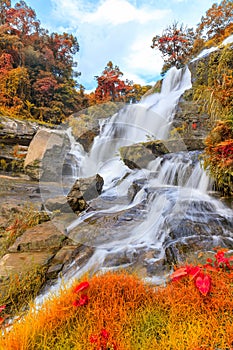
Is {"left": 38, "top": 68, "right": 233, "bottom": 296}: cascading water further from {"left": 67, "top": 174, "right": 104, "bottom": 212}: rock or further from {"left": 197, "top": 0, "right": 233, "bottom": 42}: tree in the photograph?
{"left": 197, "top": 0, "right": 233, "bottom": 42}: tree

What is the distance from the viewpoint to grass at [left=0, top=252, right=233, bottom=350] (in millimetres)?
1380

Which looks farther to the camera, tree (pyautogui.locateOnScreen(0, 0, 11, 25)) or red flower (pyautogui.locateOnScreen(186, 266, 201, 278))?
tree (pyautogui.locateOnScreen(0, 0, 11, 25))

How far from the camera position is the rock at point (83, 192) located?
5.15 meters

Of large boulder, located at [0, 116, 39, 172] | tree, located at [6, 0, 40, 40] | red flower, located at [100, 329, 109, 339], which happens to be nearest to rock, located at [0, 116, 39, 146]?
large boulder, located at [0, 116, 39, 172]

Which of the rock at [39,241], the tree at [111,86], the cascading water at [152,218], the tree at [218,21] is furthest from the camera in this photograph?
the tree at [111,86]

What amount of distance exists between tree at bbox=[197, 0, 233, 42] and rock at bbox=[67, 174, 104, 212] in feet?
34.1

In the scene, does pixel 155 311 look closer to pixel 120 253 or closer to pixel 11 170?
pixel 120 253

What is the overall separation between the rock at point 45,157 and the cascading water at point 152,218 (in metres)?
2.13

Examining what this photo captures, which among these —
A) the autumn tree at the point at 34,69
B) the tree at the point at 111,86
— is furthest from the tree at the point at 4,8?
the tree at the point at 111,86

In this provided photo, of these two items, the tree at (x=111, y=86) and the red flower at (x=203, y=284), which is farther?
the tree at (x=111, y=86)

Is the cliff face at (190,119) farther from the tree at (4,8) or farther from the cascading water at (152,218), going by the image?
the tree at (4,8)

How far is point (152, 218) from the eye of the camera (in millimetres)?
3982

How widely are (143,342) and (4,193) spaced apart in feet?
19.5

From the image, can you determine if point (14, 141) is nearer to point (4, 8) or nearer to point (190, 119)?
point (190, 119)
